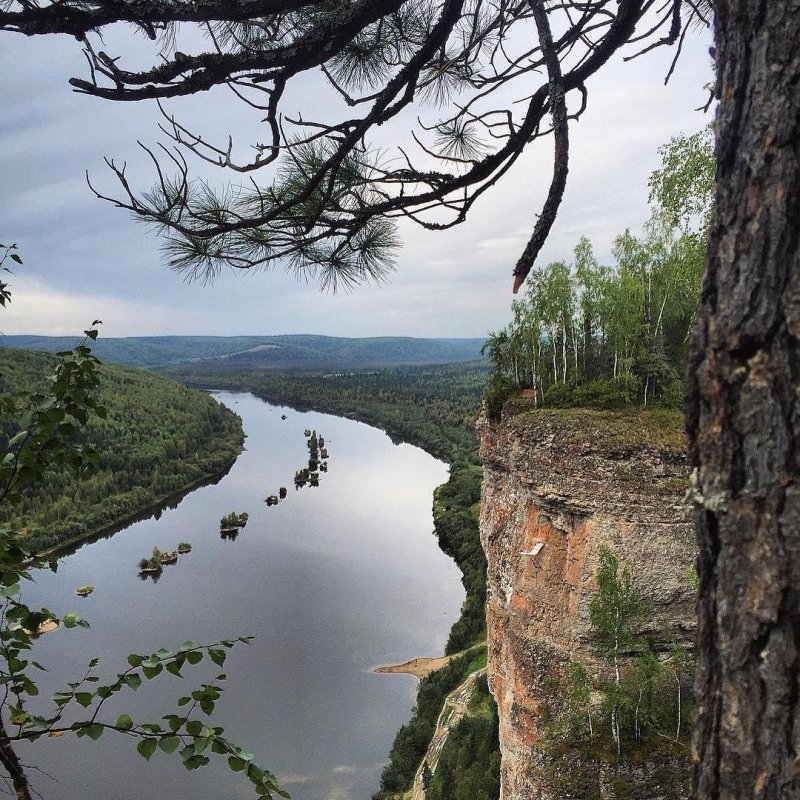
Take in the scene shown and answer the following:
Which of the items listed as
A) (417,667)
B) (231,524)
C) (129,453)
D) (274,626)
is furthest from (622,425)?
(129,453)

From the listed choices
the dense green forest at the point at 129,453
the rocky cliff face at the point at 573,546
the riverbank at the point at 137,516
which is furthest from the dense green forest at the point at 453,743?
the riverbank at the point at 137,516

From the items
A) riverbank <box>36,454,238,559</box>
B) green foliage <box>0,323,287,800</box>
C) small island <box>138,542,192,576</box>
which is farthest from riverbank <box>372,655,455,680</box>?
green foliage <box>0,323,287,800</box>

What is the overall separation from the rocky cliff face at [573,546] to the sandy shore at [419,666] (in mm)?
10813

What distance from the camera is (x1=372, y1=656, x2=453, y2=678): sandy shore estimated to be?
19469 mm

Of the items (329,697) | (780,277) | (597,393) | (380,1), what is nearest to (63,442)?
(380,1)

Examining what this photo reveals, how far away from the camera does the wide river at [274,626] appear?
15.9 m

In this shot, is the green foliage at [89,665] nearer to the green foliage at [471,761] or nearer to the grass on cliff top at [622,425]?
the grass on cliff top at [622,425]

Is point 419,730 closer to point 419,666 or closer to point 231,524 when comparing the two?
point 419,666

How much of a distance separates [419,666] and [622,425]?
587 inches

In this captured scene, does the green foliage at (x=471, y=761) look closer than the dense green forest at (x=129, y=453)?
Yes

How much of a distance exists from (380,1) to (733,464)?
179cm

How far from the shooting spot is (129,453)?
4353 cm

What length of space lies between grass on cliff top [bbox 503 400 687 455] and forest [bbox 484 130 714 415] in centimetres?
56

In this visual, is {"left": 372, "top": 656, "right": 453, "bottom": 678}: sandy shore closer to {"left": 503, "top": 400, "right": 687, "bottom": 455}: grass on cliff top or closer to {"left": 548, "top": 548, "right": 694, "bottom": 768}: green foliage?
{"left": 548, "top": 548, "right": 694, "bottom": 768}: green foliage
